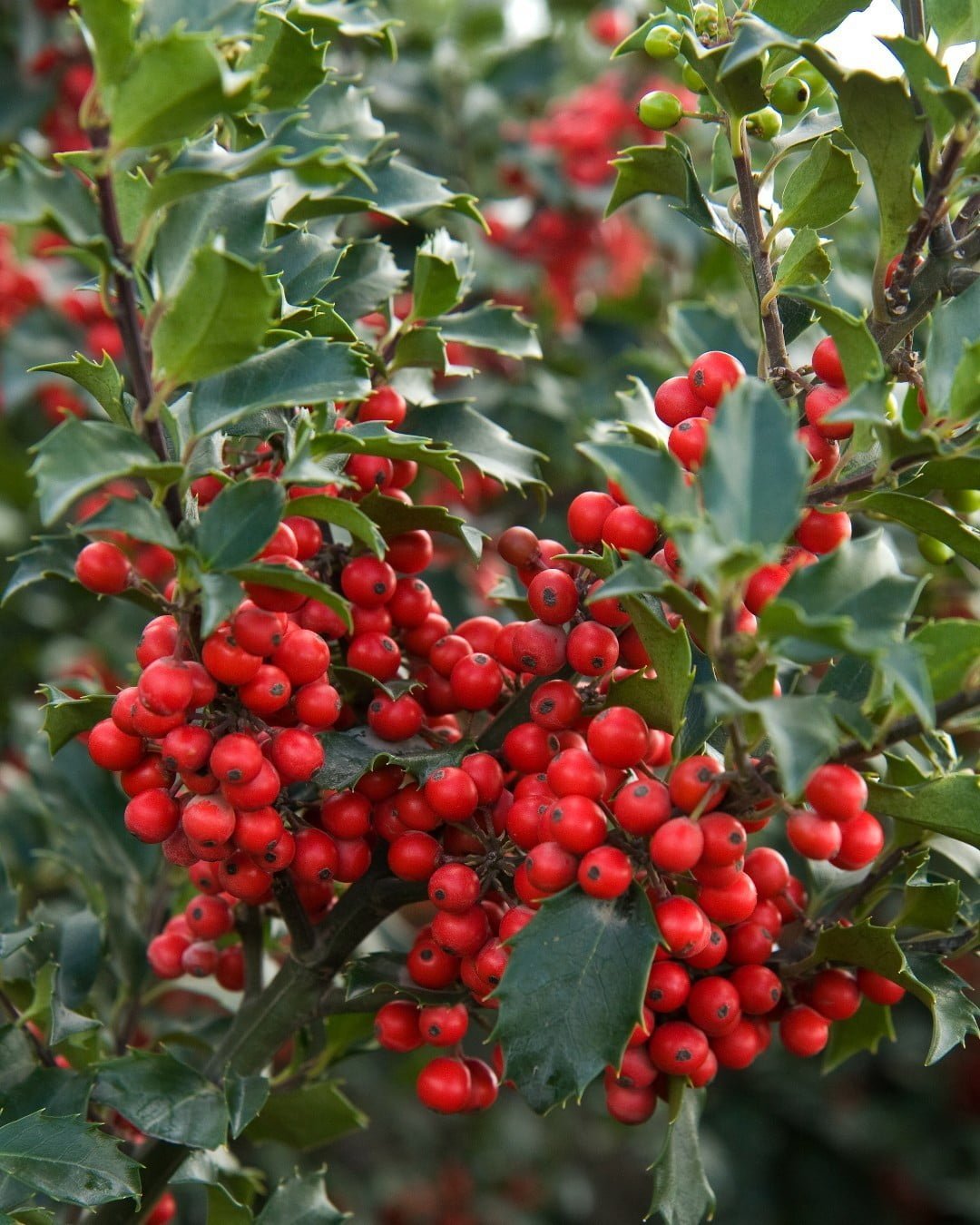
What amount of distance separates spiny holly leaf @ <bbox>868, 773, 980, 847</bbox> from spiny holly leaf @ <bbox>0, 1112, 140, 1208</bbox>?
0.89 meters

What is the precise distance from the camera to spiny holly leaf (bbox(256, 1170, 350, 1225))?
148cm

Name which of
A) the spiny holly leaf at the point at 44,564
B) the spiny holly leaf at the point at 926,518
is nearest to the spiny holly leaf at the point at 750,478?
the spiny holly leaf at the point at 926,518

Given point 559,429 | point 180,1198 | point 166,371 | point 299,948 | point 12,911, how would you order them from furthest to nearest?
1. point 559,429
2. point 180,1198
3. point 12,911
4. point 299,948
5. point 166,371

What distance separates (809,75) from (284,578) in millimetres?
907

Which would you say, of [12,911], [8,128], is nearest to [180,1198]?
[12,911]

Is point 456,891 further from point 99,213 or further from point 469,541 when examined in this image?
point 99,213

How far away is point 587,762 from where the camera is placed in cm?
118

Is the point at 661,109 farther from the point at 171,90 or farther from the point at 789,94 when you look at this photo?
the point at 171,90

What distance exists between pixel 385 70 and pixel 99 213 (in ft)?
7.53

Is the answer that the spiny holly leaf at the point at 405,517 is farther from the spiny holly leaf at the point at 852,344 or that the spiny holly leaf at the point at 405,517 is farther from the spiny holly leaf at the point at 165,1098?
the spiny holly leaf at the point at 165,1098

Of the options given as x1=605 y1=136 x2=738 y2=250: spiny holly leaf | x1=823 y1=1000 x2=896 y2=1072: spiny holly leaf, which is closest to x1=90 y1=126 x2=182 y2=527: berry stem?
x1=605 y1=136 x2=738 y2=250: spiny holly leaf

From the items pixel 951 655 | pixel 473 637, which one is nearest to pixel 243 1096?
pixel 473 637

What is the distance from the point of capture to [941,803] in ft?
3.99

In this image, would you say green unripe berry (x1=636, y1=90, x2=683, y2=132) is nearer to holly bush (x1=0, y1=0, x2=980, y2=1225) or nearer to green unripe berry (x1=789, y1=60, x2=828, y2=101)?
holly bush (x1=0, y1=0, x2=980, y2=1225)
